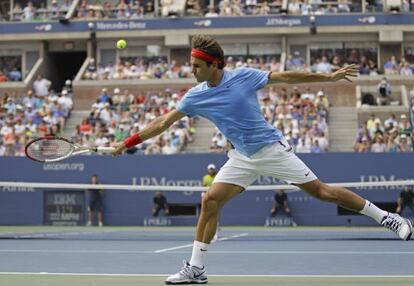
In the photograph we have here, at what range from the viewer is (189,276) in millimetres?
7543

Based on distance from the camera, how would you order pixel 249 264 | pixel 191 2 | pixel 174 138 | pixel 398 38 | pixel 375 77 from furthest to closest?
1. pixel 191 2
2. pixel 398 38
3. pixel 375 77
4. pixel 174 138
5. pixel 249 264

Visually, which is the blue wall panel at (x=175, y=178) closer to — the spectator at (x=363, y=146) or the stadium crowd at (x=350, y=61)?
the spectator at (x=363, y=146)

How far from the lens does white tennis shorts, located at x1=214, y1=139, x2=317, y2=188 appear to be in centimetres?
757

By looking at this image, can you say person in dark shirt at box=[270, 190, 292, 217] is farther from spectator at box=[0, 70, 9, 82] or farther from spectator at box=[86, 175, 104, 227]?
spectator at box=[0, 70, 9, 82]

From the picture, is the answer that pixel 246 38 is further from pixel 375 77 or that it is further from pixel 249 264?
pixel 249 264

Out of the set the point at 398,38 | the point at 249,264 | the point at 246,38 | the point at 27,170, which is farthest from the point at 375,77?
the point at 249,264

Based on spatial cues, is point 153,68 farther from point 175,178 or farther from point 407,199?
point 407,199

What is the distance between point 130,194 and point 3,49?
547 inches

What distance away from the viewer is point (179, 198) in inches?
864

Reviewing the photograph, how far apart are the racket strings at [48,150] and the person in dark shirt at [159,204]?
1319 cm

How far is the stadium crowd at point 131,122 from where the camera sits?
2408cm

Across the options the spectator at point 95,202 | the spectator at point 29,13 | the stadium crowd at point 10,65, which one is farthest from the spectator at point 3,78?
the spectator at point 95,202

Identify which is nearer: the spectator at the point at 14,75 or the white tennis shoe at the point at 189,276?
the white tennis shoe at the point at 189,276

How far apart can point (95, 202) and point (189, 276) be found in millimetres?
14833
